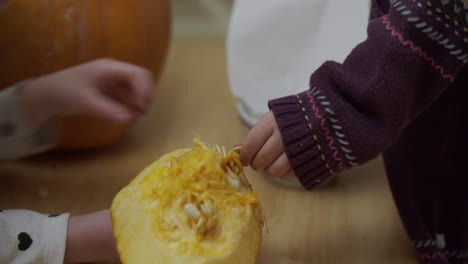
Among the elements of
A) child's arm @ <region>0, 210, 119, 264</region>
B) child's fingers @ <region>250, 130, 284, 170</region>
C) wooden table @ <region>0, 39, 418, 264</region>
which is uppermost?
child's fingers @ <region>250, 130, 284, 170</region>

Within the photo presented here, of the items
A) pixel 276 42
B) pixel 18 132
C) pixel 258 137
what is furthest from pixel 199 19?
pixel 258 137

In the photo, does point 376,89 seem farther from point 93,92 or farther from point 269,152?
point 93,92

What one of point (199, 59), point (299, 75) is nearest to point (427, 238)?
point (299, 75)

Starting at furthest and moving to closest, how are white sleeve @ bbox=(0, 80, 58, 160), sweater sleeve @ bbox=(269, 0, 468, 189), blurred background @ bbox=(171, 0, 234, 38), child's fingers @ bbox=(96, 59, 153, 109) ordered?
blurred background @ bbox=(171, 0, 234, 38)
white sleeve @ bbox=(0, 80, 58, 160)
child's fingers @ bbox=(96, 59, 153, 109)
sweater sleeve @ bbox=(269, 0, 468, 189)

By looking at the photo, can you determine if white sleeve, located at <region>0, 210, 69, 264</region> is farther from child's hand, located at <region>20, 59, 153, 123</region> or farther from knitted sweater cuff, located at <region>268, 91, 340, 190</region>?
knitted sweater cuff, located at <region>268, 91, 340, 190</region>

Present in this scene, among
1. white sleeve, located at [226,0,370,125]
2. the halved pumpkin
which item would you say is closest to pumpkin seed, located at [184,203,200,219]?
the halved pumpkin

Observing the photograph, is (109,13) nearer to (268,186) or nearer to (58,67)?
(58,67)

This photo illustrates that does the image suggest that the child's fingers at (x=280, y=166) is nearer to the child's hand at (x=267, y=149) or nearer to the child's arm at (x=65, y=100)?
the child's hand at (x=267, y=149)

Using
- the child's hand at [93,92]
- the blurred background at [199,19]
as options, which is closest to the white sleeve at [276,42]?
the child's hand at [93,92]
